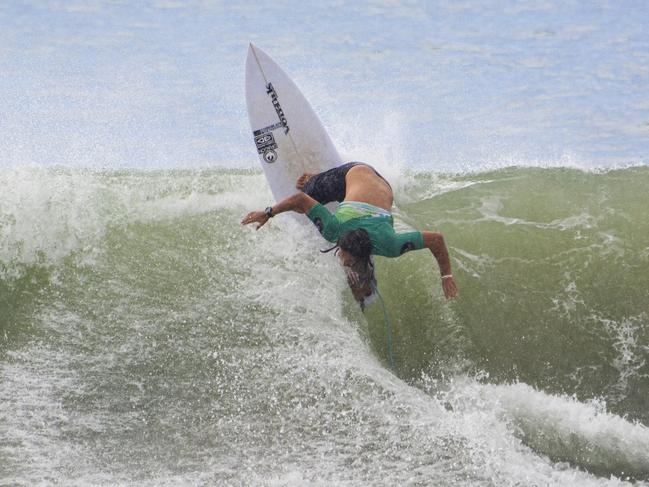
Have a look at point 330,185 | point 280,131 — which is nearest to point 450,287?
point 330,185

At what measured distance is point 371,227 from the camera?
215 inches

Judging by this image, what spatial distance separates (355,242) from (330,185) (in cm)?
110

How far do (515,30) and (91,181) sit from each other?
10.5 meters

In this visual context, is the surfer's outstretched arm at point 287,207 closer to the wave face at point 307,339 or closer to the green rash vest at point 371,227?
the green rash vest at point 371,227

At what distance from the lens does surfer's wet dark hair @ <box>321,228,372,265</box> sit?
5.39 meters

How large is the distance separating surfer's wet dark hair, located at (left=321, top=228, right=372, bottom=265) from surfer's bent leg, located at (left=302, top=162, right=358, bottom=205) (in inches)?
37.9

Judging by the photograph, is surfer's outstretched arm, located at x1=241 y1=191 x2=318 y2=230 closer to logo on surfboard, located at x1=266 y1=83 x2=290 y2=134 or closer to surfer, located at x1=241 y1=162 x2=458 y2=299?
surfer, located at x1=241 y1=162 x2=458 y2=299

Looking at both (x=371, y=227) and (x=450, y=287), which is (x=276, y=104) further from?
(x=450, y=287)

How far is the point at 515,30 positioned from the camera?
1541cm

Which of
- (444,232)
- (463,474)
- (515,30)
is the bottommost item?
(463,474)

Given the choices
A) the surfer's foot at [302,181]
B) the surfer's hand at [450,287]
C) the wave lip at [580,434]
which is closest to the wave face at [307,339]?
the wave lip at [580,434]

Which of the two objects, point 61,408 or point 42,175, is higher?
point 42,175

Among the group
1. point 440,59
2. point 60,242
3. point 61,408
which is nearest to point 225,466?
point 61,408

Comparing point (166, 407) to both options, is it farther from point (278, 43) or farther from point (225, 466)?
point (278, 43)
